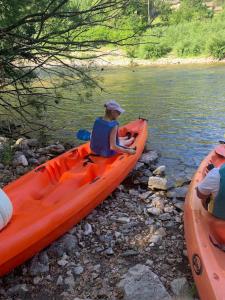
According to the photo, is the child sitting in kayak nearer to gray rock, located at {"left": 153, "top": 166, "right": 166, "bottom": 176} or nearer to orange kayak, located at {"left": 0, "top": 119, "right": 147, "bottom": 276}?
orange kayak, located at {"left": 0, "top": 119, "right": 147, "bottom": 276}

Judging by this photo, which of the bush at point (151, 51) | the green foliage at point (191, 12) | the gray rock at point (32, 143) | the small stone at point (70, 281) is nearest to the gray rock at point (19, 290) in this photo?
the small stone at point (70, 281)

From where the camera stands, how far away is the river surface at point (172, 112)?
291 inches

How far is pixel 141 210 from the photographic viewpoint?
4562 millimetres

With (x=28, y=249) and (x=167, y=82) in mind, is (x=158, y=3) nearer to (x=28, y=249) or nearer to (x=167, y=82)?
(x=28, y=249)

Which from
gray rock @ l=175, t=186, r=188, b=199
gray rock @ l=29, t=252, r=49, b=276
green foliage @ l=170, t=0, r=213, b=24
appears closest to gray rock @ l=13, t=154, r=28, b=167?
gray rock @ l=175, t=186, r=188, b=199

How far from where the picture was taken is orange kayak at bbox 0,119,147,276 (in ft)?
10.8

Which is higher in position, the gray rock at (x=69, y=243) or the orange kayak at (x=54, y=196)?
the orange kayak at (x=54, y=196)

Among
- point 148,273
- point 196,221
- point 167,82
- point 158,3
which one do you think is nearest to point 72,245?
point 148,273

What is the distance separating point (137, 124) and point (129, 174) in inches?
67.1

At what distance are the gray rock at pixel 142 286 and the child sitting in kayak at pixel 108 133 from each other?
2.23 meters

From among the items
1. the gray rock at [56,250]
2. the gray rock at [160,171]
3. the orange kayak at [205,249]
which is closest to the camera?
the orange kayak at [205,249]

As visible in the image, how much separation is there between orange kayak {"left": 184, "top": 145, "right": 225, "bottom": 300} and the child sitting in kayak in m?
1.45

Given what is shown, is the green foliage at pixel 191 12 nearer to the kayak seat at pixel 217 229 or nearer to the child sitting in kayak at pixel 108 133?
the child sitting in kayak at pixel 108 133

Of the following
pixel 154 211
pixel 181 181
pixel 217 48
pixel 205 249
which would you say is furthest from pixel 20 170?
pixel 217 48
